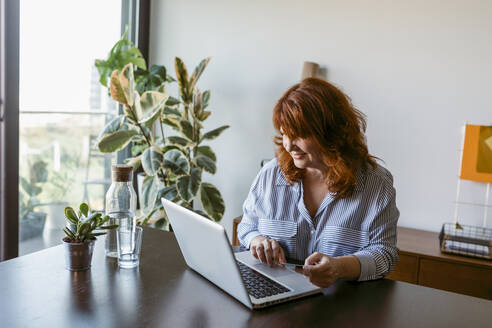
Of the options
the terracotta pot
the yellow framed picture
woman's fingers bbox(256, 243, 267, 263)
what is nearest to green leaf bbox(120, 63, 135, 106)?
the terracotta pot

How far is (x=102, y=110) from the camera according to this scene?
11.1 feet

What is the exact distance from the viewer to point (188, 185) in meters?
2.87

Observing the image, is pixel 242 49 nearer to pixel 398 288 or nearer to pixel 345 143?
pixel 345 143

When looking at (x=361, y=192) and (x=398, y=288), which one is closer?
(x=398, y=288)

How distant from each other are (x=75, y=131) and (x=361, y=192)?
2.22m

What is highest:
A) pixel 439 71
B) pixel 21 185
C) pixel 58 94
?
pixel 439 71

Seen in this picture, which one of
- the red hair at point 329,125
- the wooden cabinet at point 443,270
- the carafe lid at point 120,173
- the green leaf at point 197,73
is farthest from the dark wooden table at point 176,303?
the green leaf at point 197,73

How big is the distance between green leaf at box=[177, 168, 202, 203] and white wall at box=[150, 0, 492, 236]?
60 cm

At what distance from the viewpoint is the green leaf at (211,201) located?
3002 mm

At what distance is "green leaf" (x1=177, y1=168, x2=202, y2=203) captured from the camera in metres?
2.84

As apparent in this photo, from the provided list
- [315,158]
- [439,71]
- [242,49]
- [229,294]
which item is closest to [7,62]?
[242,49]

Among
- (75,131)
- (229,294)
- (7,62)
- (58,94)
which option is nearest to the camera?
(229,294)

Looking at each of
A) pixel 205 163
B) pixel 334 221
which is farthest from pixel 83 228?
pixel 205 163

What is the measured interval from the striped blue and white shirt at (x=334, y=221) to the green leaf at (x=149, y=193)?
1.30 meters
